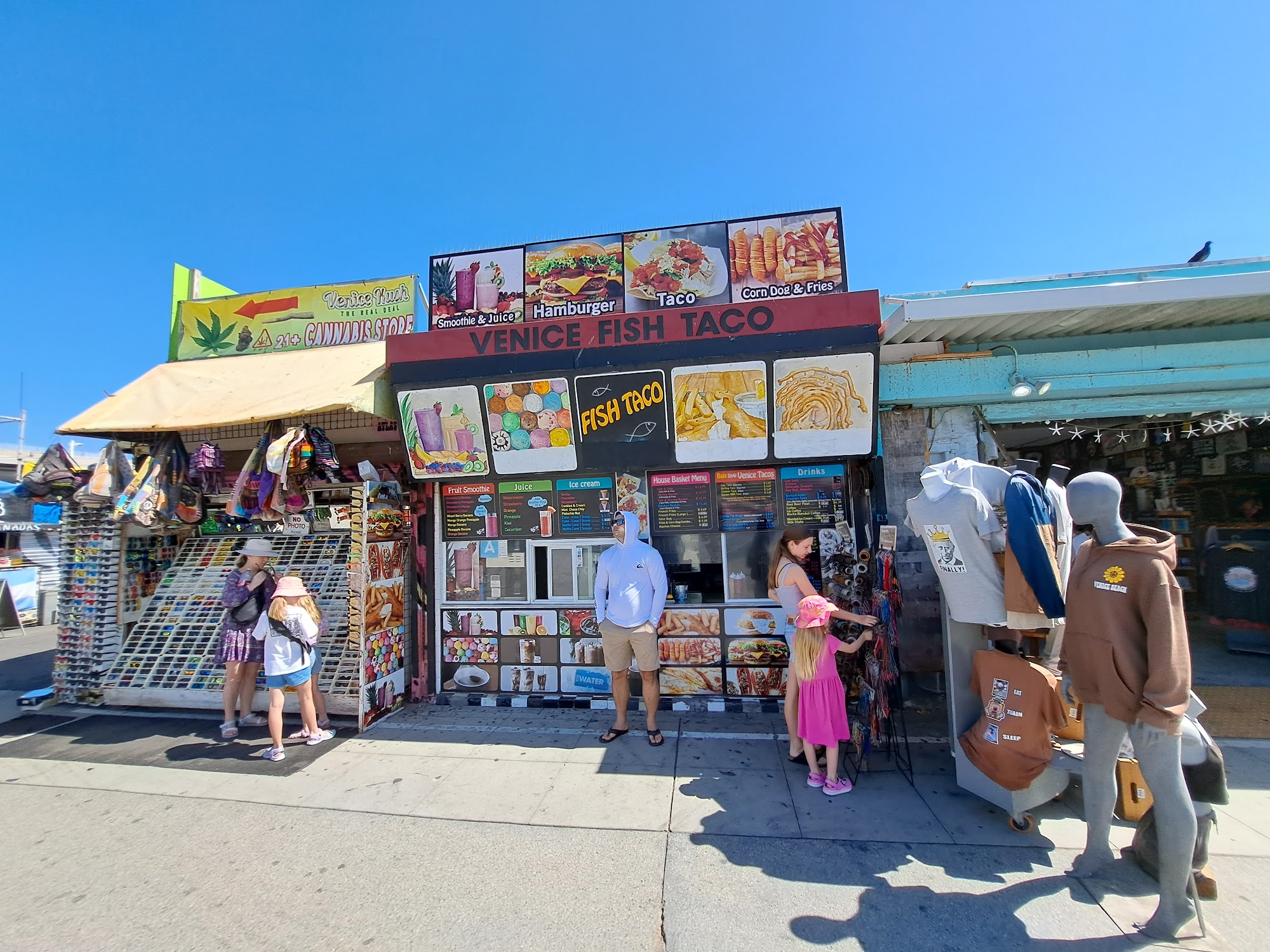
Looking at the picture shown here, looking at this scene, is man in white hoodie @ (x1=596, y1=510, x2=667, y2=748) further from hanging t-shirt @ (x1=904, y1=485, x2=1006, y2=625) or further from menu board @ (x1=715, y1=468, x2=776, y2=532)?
hanging t-shirt @ (x1=904, y1=485, x2=1006, y2=625)

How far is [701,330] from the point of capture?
17.7 ft

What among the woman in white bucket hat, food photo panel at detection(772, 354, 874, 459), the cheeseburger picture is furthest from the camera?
the cheeseburger picture

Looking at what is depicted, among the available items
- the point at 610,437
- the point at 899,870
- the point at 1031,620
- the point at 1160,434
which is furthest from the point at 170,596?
the point at 1160,434

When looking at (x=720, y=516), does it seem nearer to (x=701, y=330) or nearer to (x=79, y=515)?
(x=701, y=330)

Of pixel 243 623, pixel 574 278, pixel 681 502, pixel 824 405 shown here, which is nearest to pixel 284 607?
pixel 243 623

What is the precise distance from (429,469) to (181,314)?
19.0 feet

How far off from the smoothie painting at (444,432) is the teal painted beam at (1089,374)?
4.36 m

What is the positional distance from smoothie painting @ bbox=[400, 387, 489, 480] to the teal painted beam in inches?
172

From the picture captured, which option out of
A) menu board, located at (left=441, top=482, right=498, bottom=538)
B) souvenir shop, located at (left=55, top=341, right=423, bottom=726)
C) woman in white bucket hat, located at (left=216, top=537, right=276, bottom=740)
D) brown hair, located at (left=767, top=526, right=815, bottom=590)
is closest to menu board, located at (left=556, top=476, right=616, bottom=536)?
menu board, located at (left=441, top=482, right=498, bottom=538)

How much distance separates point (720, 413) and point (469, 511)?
10.6 feet

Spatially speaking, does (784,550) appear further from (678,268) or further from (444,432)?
(678,268)

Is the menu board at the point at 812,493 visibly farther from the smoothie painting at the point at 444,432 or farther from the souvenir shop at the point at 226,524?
the souvenir shop at the point at 226,524

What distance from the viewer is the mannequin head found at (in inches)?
115

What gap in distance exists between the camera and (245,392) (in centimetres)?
614
